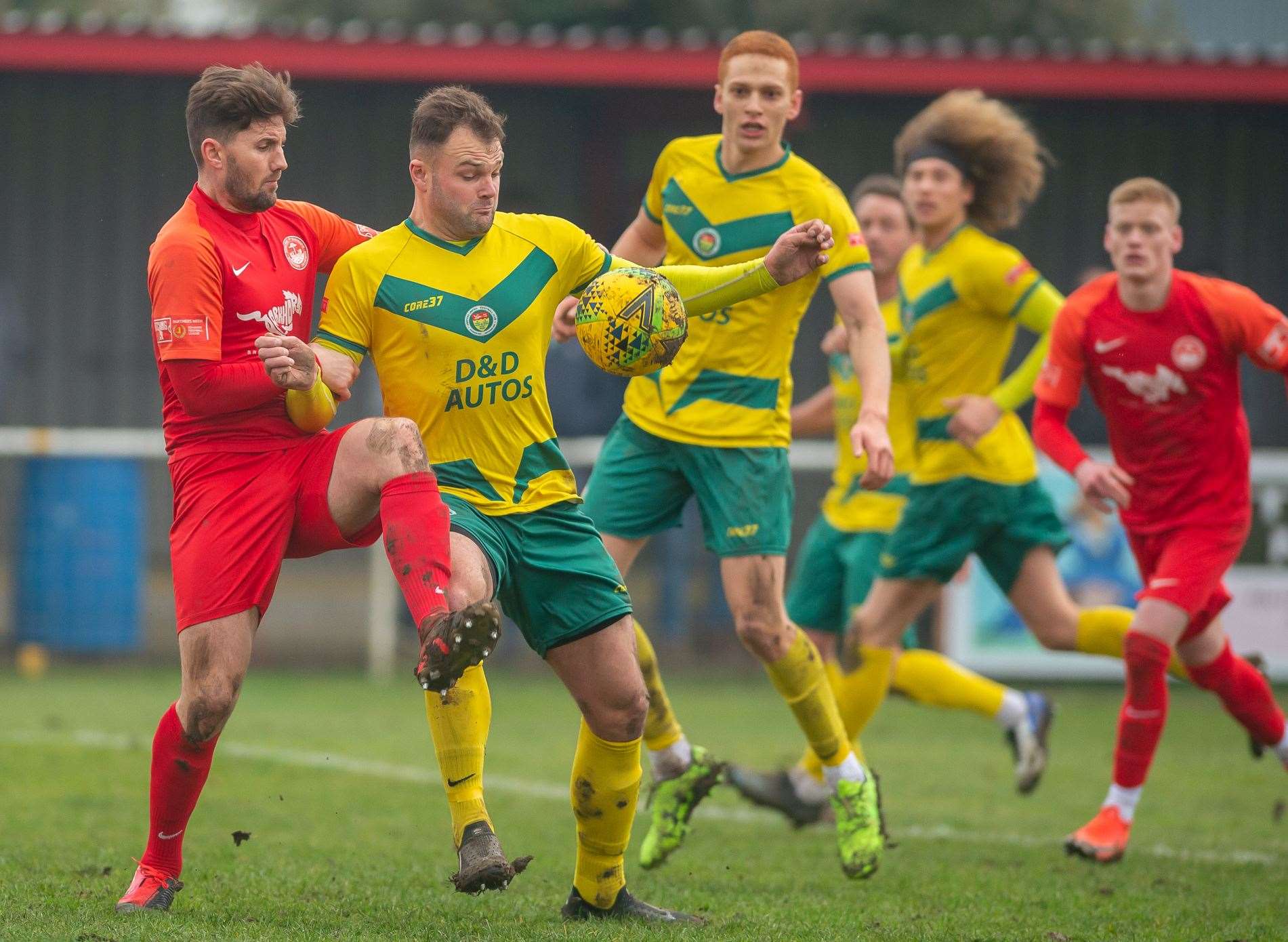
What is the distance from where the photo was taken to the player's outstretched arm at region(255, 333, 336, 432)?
4.45 metres

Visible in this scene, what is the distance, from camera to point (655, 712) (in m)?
6.07

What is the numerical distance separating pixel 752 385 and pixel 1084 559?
6.07 meters

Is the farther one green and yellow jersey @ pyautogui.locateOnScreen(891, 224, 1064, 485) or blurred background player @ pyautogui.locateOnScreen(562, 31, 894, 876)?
green and yellow jersey @ pyautogui.locateOnScreen(891, 224, 1064, 485)

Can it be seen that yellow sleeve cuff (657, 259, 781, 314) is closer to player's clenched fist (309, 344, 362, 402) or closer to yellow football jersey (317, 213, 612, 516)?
yellow football jersey (317, 213, 612, 516)

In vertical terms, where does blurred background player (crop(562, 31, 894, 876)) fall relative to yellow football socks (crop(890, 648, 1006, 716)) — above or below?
above

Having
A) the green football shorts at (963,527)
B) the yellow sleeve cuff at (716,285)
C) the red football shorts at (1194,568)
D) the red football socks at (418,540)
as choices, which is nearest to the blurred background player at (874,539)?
the green football shorts at (963,527)

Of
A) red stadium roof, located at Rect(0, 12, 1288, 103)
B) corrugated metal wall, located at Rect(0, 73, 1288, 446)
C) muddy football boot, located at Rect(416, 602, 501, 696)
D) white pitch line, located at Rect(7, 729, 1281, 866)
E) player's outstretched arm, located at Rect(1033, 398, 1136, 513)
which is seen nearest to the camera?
muddy football boot, located at Rect(416, 602, 501, 696)

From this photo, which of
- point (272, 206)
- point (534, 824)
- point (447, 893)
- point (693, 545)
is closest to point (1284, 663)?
point (693, 545)

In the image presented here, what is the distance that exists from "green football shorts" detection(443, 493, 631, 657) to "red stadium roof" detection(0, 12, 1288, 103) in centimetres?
866

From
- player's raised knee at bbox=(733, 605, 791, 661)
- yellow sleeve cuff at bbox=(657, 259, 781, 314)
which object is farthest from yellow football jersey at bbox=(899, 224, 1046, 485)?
yellow sleeve cuff at bbox=(657, 259, 781, 314)

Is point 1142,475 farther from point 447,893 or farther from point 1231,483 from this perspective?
point 447,893

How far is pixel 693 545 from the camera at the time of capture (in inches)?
482

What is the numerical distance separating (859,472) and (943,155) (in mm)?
1395

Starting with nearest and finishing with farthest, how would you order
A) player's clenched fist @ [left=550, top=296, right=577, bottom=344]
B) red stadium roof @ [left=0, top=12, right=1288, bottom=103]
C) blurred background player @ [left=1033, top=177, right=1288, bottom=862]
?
player's clenched fist @ [left=550, top=296, right=577, bottom=344], blurred background player @ [left=1033, top=177, right=1288, bottom=862], red stadium roof @ [left=0, top=12, right=1288, bottom=103]
